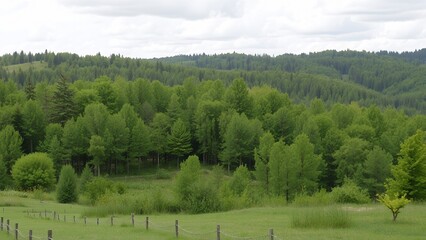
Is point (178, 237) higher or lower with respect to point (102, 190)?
higher

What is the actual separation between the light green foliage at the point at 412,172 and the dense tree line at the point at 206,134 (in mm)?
22414

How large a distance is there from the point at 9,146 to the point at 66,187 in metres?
27.6

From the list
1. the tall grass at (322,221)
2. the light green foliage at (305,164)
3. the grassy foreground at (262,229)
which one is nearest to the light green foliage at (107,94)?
the light green foliage at (305,164)

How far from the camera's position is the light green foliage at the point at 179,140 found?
342 feet

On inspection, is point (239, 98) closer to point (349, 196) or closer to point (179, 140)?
point (179, 140)

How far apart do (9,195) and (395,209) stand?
52413 millimetres

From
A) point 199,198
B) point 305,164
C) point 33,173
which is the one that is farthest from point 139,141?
point 199,198

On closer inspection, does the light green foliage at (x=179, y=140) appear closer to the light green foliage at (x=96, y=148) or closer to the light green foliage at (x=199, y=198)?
the light green foliage at (x=96, y=148)

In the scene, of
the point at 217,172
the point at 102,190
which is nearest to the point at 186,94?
the point at 217,172

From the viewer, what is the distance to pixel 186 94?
410ft

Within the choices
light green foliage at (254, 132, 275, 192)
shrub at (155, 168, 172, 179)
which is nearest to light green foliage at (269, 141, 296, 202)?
light green foliage at (254, 132, 275, 192)

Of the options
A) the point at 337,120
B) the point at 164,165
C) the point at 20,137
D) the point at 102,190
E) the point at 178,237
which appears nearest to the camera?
the point at 178,237

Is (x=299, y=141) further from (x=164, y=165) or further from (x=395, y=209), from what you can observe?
(x=395, y=209)

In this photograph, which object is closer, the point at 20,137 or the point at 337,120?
the point at 20,137
